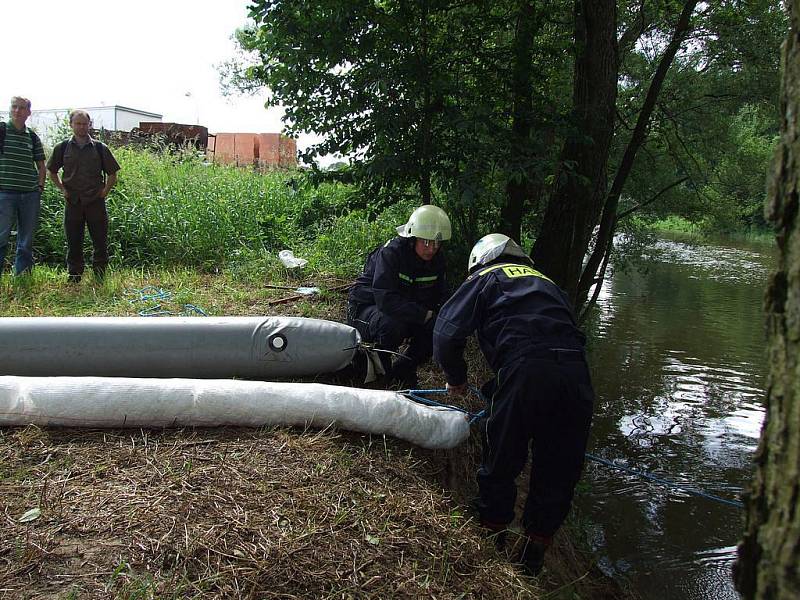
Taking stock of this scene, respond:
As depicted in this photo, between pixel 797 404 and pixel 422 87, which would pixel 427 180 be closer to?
pixel 422 87

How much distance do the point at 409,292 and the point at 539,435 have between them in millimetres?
1592

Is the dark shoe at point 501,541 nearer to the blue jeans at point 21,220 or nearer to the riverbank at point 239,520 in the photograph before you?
the riverbank at point 239,520

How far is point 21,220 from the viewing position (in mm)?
5992

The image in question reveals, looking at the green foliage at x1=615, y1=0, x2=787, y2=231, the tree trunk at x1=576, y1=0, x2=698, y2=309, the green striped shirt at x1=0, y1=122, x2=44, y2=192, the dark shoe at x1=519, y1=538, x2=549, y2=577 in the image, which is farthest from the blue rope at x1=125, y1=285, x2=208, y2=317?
the green foliage at x1=615, y1=0, x2=787, y2=231

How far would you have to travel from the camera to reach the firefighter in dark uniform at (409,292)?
405 centimetres

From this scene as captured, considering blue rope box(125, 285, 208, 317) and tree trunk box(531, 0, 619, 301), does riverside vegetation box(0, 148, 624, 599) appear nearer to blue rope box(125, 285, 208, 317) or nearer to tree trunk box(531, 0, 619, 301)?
blue rope box(125, 285, 208, 317)

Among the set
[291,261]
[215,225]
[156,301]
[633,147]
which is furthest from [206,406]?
[633,147]

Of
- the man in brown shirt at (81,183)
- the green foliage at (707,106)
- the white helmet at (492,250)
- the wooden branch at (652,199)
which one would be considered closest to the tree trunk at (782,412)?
the white helmet at (492,250)

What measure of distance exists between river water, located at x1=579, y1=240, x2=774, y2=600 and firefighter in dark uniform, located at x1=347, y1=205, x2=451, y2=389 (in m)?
2.18

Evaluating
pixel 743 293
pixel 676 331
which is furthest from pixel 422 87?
pixel 743 293

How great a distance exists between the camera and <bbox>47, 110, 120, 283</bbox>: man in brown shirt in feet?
19.9

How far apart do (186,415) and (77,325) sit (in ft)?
3.98

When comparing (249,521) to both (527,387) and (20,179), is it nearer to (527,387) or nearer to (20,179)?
(527,387)

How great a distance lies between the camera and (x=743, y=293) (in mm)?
14430
